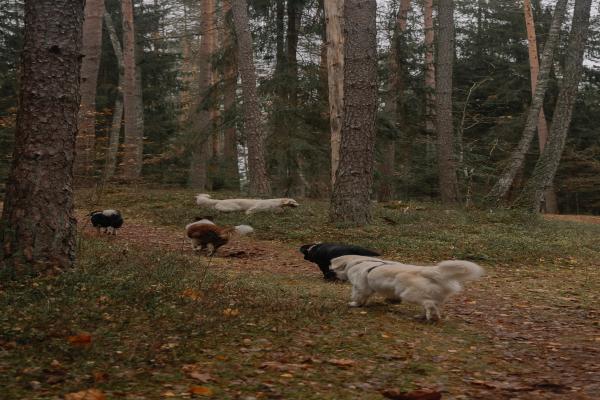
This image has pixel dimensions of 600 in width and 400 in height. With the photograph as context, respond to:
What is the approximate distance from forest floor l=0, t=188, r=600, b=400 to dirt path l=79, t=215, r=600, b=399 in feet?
0.08

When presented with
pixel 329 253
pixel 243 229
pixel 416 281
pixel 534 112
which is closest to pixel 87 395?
pixel 416 281

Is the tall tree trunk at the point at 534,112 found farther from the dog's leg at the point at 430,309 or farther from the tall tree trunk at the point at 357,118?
the dog's leg at the point at 430,309

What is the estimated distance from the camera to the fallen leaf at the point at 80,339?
5168mm

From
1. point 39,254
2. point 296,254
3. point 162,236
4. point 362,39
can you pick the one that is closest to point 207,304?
point 39,254

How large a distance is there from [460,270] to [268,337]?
2.42 metres

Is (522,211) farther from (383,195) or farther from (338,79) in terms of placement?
(383,195)

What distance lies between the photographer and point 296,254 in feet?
42.3

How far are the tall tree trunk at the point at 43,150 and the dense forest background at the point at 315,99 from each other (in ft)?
32.2

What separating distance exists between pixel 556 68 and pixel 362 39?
24421mm

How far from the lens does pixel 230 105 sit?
81.6 feet

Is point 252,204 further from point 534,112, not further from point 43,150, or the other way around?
point 43,150

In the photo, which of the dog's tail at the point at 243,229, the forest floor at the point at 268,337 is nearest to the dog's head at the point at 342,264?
the forest floor at the point at 268,337

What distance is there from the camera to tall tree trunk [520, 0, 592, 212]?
18906mm

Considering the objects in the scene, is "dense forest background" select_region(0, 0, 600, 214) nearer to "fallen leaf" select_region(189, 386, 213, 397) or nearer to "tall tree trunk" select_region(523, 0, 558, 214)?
"tall tree trunk" select_region(523, 0, 558, 214)
